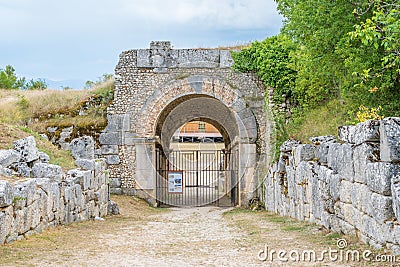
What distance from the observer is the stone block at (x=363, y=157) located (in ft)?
20.1

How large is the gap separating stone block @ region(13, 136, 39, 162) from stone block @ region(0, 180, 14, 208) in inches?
104

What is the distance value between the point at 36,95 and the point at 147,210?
7.22m

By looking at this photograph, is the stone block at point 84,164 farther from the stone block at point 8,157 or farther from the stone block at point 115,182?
the stone block at point 115,182

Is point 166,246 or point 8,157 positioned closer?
point 166,246

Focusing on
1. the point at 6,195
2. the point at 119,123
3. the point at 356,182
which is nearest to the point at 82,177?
the point at 6,195

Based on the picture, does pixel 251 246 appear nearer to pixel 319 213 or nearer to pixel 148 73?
pixel 319 213

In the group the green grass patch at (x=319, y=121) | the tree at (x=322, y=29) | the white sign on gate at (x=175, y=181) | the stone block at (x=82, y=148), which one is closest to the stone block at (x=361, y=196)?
the tree at (x=322, y=29)

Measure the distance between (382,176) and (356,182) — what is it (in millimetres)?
1006

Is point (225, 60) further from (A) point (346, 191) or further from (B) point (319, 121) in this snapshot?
(A) point (346, 191)

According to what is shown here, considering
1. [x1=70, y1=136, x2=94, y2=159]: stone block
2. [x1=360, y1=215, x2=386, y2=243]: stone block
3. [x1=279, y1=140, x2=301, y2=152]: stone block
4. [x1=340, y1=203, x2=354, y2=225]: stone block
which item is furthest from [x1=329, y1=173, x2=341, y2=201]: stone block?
[x1=70, y1=136, x2=94, y2=159]: stone block

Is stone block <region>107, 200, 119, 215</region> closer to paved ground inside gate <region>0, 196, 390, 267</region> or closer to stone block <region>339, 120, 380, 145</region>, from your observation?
paved ground inside gate <region>0, 196, 390, 267</region>

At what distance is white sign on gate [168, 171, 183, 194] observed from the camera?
20.2 metres

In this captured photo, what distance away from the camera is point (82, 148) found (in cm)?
1334

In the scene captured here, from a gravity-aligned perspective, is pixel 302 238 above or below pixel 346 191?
below
